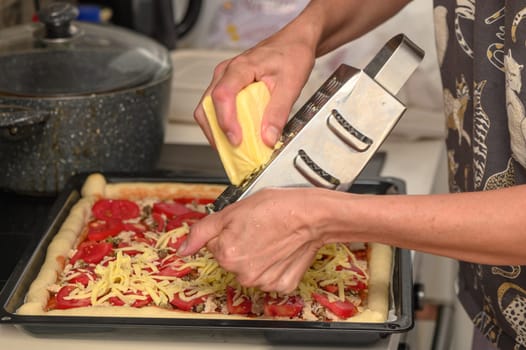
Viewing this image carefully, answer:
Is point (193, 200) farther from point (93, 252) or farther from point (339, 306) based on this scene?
point (339, 306)

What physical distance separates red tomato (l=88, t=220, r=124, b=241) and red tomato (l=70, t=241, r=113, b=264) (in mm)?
28

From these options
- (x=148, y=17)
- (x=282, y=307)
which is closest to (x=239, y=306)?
(x=282, y=307)

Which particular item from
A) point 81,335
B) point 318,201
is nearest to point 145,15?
point 81,335

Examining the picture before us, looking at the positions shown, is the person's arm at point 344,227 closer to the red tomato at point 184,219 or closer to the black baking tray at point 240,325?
the black baking tray at point 240,325

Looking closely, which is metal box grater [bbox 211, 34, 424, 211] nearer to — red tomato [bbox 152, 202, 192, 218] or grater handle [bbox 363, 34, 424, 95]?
grater handle [bbox 363, 34, 424, 95]

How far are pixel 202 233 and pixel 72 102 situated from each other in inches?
21.3

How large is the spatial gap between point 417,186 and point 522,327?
56 centimetres

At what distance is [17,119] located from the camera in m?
1.44

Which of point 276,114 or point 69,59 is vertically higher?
point 276,114

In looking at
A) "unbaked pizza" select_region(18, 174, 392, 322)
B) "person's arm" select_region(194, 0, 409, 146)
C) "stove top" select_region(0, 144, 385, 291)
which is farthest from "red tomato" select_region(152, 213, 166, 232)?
"person's arm" select_region(194, 0, 409, 146)

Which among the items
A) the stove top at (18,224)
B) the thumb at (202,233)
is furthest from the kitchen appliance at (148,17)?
the thumb at (202,233)

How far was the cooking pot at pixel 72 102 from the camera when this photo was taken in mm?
1523

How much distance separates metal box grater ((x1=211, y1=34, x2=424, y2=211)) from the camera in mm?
1126

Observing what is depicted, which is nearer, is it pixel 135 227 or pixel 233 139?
pixel 233 139
